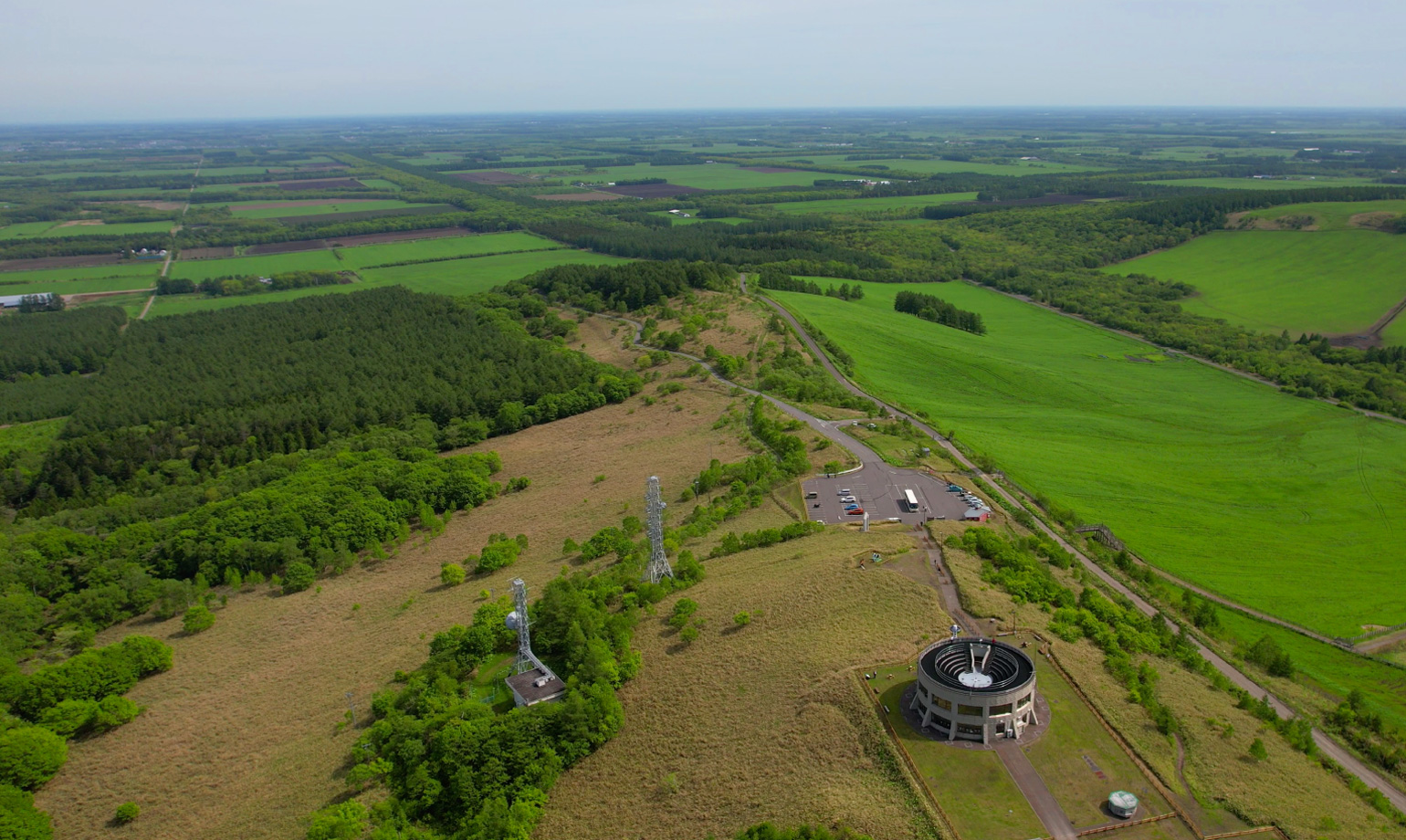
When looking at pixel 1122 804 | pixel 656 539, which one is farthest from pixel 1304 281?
pixel 1122 804

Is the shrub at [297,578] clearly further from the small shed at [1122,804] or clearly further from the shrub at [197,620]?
the small shed at [1122,804]

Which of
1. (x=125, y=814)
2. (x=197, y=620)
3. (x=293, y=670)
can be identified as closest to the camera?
(x=125, y=814)

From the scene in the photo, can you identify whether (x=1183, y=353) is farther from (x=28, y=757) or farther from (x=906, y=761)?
(x=28, y=757)

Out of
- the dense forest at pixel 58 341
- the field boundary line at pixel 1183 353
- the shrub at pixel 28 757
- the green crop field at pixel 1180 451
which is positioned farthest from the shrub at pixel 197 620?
the field boundary line at pixel 1183 353

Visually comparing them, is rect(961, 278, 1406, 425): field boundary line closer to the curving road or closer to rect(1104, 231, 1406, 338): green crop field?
rect(1104, 231, 1406, 338): green crop field

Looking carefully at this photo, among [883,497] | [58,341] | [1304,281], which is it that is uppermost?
[1304,281]

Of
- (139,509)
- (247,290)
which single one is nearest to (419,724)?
(139,509)

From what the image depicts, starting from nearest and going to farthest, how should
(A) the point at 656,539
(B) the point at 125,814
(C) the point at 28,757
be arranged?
(B) the point at 125,814 < (C) the point at 28,757 < (A) the point at 656,539
